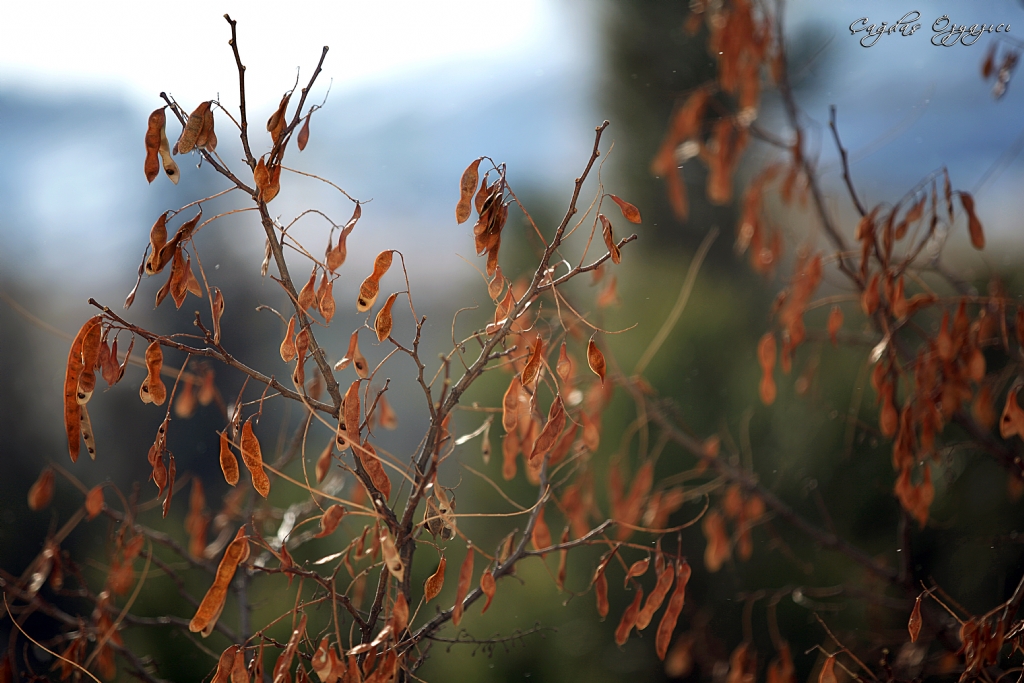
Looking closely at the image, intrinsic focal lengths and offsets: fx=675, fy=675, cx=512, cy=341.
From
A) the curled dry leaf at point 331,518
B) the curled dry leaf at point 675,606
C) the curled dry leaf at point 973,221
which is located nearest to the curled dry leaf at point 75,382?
the curled dry leaf at point 331,518

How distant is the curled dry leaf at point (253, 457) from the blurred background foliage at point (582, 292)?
13.7 inches

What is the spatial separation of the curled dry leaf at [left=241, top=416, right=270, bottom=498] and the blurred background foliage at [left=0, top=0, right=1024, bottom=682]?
35 cm

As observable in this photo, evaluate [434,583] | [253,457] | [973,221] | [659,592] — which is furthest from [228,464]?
[973,221]

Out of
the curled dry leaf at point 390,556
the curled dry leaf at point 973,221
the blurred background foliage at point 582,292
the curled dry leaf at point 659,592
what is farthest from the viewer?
the blurred background foliage at point 582,292

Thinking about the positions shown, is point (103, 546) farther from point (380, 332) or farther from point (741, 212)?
point (741, 212)

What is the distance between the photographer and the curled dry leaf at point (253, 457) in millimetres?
380

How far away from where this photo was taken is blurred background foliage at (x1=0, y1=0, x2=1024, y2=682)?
0.84m

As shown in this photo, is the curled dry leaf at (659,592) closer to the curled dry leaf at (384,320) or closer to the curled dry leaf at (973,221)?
the curled dry leaf at (384,320)

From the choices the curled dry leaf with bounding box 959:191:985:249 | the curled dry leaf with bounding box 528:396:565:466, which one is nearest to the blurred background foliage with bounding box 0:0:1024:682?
the curled dry leaf with bounding box 959:191:985:249

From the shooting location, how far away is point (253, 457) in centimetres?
38

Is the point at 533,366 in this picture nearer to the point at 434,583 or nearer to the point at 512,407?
the point at 512,407

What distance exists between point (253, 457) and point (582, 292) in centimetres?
77

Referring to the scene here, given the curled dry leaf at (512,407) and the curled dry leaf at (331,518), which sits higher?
the curled dry leaf at (512,407)

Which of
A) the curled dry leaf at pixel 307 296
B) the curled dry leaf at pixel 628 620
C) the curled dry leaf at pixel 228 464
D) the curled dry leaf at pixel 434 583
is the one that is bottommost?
the curled dry leaf at pixel 628 620
